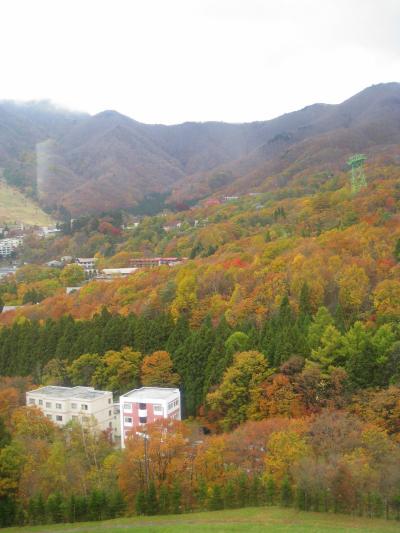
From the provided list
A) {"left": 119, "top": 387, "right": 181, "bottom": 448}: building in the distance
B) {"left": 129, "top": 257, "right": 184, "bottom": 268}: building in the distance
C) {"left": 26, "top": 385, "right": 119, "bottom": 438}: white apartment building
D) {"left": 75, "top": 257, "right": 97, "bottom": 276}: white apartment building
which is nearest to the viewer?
{"left": 119, "top": 387, "right": 181, "bottom": 448}: building in the distance

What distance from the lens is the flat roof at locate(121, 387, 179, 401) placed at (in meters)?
19.2

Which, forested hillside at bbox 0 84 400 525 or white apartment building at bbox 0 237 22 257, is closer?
forested hillside at bbox 0 84 400 525

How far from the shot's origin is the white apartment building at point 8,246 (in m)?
66.9

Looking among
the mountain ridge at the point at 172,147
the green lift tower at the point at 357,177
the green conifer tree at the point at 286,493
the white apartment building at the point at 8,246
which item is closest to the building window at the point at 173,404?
the green conifer tree at the point at 286,493

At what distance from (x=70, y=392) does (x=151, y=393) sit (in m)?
2.80

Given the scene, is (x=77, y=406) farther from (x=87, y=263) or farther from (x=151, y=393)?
(x=87, y=263)

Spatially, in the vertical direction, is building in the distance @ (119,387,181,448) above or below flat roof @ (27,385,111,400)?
below

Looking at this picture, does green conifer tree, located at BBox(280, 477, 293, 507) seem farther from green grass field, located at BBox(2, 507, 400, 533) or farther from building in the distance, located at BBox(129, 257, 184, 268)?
building in the distance, located at BBox(129, 257, 184, 268)

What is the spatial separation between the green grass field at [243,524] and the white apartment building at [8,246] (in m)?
56.0

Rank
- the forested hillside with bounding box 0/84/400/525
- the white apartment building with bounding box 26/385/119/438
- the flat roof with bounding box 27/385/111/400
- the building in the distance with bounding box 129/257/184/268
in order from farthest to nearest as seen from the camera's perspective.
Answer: the building in the distance with bounding box 129/257/184/268 → the flat roof with bounding box 27/385/111/400 → the white apartment building with bounding box 26/385/119/438 → the forested hillside with bounding box 0/84/400/525

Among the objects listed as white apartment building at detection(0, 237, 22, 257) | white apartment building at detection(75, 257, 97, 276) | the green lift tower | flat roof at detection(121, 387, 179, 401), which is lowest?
flat roof at detection(121, 387, 179, 401)

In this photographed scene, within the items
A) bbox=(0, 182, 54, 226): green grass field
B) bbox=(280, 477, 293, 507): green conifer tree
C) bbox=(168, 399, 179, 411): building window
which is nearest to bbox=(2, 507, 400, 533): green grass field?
bbox=(280, 477, 293, 507): green conifer tree

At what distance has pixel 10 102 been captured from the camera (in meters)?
180

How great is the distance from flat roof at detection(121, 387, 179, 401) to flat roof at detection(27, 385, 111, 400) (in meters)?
1.02
